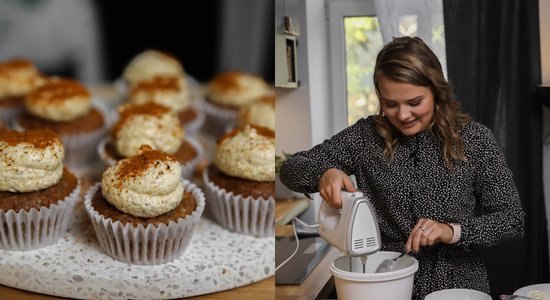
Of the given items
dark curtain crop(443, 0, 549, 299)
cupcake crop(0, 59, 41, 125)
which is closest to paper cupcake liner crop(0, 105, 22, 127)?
cupcake crop(0, 59, 41, 125)

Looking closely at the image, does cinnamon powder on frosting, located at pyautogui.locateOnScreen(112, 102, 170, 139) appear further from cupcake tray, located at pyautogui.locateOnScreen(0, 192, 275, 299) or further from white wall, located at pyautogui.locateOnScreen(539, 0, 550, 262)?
white wall, located at pyautogui.locateOnScreen(539, 0, 550, 262)

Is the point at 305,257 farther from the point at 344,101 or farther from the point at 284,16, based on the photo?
the point at 284,16

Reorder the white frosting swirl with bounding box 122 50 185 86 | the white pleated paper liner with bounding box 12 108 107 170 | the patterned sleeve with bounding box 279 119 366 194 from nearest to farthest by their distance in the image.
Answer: the patterned sleeve with bounding box 279 119 366 194
the white pleated paper liner with bounding box 12 108 107 170
the white frosting swirl with bounding box 122 50 185 86

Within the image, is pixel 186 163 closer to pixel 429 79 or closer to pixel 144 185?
pixel 144 185

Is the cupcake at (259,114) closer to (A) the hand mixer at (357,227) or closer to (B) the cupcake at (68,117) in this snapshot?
(B) the cupcake at (68,117)

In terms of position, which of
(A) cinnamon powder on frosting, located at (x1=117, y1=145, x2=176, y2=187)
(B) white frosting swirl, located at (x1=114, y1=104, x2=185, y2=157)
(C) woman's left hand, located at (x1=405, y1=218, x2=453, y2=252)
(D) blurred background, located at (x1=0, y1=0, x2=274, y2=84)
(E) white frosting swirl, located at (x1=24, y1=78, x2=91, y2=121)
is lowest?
(C) woman's left hand, located at (x1=405, y1=218, x2=453, y2=252)

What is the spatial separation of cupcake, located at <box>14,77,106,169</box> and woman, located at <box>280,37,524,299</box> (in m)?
0.64

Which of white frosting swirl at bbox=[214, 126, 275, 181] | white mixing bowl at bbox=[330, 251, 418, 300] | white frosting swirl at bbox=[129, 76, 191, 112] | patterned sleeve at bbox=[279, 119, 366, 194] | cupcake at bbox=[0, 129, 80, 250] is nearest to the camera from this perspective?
white mixing bowl at bbox=[330, 251, 418, 300]

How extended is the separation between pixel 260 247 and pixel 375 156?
39 cm

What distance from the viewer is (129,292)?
1.07 m

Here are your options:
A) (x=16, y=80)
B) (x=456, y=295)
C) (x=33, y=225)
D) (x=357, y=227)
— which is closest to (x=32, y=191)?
(x=33, y=225)

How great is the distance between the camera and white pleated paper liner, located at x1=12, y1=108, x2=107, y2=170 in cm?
143

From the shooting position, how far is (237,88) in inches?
63.4

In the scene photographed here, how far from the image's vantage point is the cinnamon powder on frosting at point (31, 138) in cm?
108
